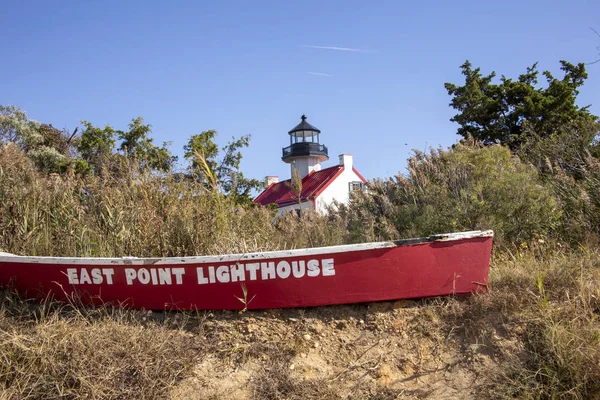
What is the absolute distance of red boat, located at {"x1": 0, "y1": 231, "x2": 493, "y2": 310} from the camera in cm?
477

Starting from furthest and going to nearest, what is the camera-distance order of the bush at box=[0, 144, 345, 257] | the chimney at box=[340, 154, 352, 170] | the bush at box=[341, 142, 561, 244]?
the chimney at box=[340, 154, 352, 170] < the bush at box=[341, 142, 561, 244] < the bush at box=[0, 144, 345, 257]

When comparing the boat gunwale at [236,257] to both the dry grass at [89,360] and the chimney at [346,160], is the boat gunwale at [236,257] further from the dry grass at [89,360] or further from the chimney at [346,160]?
the chimney at [346,160]

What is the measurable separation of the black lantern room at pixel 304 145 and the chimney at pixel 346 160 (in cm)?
225

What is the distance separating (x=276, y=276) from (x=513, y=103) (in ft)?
76.9

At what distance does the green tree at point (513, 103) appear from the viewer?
23500mm

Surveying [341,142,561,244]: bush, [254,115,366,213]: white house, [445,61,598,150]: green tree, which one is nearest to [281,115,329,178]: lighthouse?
[254,115,366,213]: white house

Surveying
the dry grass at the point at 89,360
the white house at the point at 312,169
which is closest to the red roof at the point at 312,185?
the white house at the point at 312,169

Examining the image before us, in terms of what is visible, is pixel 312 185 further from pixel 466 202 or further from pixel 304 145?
pixel 466 202

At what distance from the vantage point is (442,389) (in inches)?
164

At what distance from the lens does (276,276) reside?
4.79m

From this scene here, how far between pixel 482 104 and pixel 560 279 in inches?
851

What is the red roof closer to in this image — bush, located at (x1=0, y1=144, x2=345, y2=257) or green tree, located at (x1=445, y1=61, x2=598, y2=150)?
green tree, located at (x1=445, y1=61, x2=598, y2=150)

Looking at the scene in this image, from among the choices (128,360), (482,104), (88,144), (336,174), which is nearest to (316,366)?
(128,360)

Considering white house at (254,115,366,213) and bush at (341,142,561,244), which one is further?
white house at (254,115,366,213)
